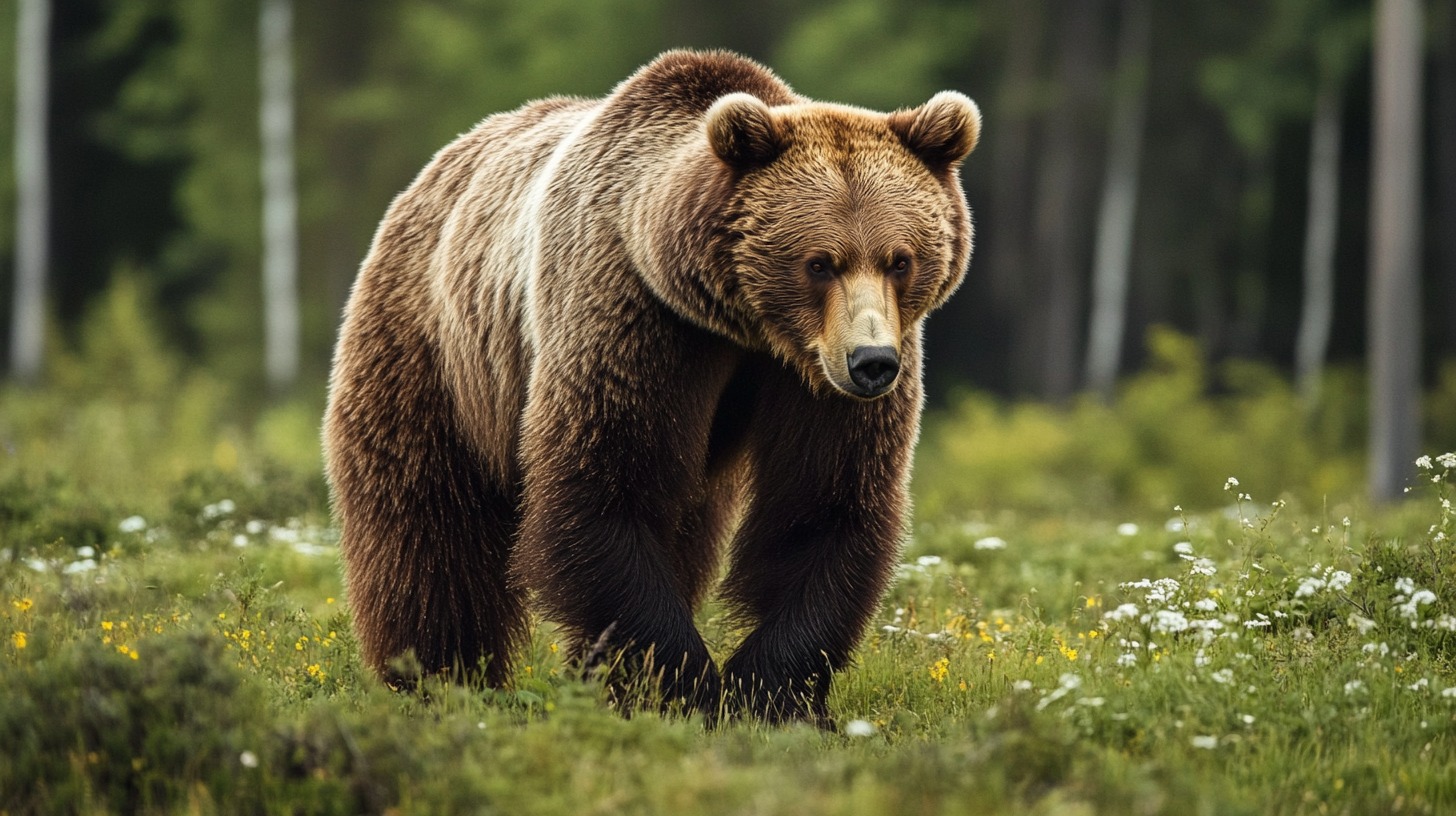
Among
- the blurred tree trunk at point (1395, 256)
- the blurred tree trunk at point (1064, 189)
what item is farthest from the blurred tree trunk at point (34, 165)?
the blurred tree trunk at point (1395, 256)

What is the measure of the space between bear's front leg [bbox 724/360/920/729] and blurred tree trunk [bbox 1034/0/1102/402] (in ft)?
63.8

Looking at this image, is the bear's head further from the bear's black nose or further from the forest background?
the forest background

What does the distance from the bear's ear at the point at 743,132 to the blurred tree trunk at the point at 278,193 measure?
19.2 metres

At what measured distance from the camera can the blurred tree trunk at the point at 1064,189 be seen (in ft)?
80.4

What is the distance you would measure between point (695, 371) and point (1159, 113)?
2259 centimetres

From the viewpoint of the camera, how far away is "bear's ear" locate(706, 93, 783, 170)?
4.71 metres

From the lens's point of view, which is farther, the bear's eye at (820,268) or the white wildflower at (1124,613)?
the white wildflower at (1124,613)

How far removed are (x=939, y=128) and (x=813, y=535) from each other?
133cm

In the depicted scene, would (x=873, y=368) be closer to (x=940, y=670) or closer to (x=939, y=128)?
(x=939, y=128)

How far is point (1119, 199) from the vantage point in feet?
81.5

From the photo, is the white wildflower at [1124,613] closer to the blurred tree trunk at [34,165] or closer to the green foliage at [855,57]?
the green foliage at [855,57]

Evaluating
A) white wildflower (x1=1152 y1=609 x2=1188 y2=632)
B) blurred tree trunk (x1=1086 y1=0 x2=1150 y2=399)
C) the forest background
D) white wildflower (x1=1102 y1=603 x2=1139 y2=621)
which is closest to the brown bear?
white wildflower (x1=1102 y1=603 x2=1139 y2=621)

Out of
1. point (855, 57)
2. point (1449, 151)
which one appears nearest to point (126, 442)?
point (855, 57)

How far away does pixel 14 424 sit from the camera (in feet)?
47.7
